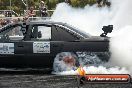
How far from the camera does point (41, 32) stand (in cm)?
1012

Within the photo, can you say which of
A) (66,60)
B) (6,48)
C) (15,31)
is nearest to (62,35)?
(66,60)

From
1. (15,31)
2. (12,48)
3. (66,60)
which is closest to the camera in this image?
(66,60)

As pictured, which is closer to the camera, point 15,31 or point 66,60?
point 66,60

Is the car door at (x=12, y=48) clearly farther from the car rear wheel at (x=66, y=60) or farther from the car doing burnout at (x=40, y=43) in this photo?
the car rear wheel at (x=66, y=60)

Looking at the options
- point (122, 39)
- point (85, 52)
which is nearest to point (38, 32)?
point (85, 52)

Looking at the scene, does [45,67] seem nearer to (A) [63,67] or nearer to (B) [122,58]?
(A) [63,67]

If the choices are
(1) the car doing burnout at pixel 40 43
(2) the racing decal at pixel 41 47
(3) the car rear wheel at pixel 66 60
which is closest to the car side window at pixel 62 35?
(1) the car doing burnout at pixel 40 43

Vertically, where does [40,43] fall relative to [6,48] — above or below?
above

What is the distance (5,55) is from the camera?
400 inches

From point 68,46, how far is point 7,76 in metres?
1.57

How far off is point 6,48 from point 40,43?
2.64 ft

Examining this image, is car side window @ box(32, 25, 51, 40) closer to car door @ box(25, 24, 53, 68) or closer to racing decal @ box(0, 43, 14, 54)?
car door @ box(25, 24, 53, 68)

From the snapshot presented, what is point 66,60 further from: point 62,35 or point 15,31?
point 15,31

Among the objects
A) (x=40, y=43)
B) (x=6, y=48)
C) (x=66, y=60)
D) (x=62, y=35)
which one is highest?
(x=62, y=35)
